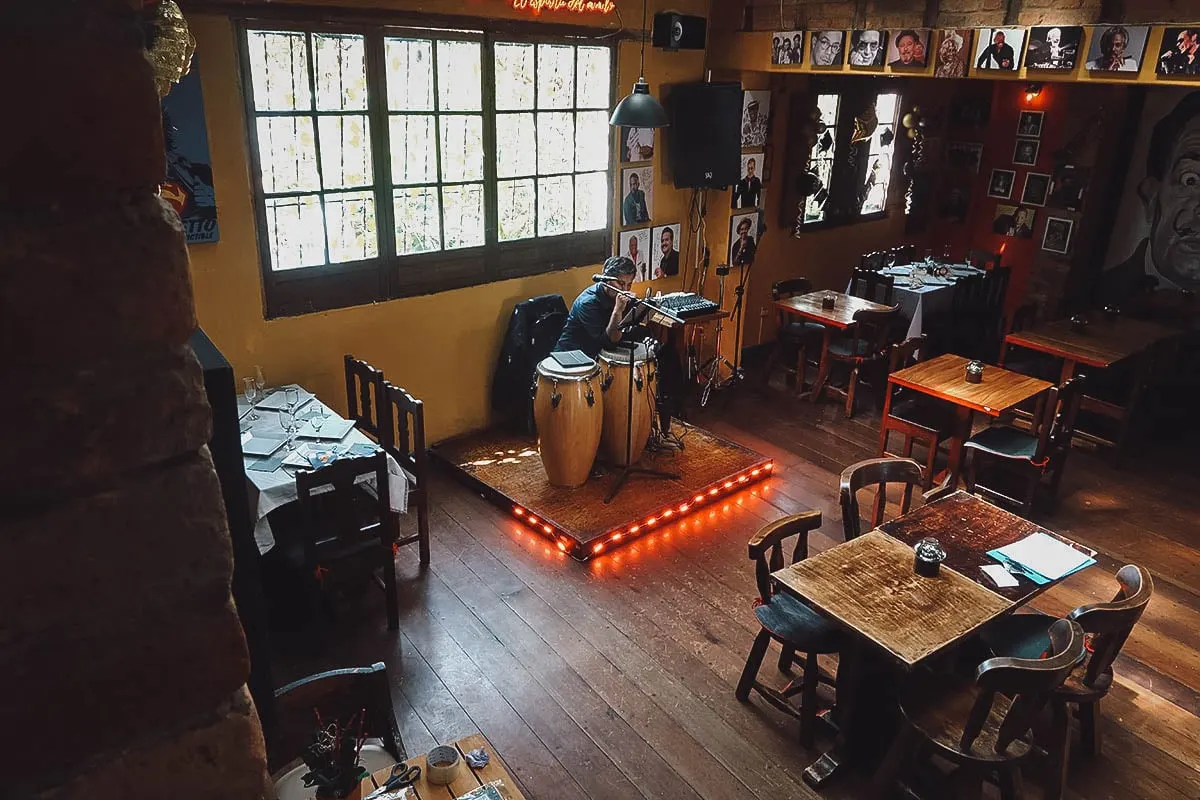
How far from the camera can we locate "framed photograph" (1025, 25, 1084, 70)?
468 centimetres

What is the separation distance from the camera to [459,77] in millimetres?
5457

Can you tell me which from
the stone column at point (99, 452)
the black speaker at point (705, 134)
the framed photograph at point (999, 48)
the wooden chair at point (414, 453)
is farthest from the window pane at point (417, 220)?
the stone column at point (99, 452)

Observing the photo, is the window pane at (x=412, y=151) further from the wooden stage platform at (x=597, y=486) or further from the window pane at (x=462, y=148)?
the wooden stage platform at (x=597, y=486)

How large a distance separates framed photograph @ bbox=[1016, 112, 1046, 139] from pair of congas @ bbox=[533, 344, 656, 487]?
5.54 meters

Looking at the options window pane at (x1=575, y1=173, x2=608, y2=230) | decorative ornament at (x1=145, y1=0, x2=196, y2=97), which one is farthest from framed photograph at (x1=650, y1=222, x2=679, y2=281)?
decorative ornament at (x1=145, y1=0, x2=196, y2=97)

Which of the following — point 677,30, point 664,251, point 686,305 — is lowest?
point 686,305

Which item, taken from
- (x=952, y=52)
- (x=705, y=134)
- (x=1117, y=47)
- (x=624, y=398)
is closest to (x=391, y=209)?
(x=624, y=398)

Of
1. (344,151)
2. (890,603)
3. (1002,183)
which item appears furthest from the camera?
(1002,183)

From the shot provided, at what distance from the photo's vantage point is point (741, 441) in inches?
254

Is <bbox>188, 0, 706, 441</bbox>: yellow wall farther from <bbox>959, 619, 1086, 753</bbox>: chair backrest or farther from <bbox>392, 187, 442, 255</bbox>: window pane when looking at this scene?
<bbox>959, 619, 1086, 753</bbox>: chair backrest

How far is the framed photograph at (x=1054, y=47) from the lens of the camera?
4.68m

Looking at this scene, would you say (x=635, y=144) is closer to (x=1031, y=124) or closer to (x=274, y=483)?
(x=274, y=483)

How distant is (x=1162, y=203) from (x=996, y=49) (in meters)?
3.43

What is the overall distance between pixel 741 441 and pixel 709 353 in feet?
4.11
